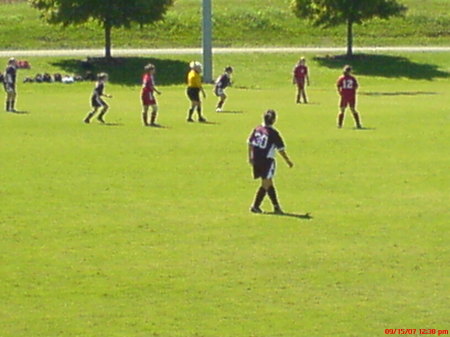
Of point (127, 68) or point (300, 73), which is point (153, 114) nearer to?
point (300, 73)

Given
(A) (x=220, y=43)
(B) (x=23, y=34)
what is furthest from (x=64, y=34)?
(A) (x=220, y=43)

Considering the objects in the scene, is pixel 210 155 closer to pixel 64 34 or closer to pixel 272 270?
pixel 272 270

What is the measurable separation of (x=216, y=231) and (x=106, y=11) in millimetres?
46051

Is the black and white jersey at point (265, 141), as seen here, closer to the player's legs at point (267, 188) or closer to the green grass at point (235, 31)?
the player's legs at point (267, 188)

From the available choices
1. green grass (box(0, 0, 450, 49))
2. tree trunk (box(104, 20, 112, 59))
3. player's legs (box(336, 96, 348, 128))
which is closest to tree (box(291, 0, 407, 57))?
green grass (box(0, 0, 450, 49))

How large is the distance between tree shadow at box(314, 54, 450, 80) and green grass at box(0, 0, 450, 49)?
23.1 ft

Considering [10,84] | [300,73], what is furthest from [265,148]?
[300,73]

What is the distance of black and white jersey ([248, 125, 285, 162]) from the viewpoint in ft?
72.7

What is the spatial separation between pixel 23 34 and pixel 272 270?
60.0m

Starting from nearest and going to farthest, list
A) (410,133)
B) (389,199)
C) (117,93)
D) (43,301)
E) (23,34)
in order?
(43,301) < (389,199) < (410,133) < (117,93) < (23,34)

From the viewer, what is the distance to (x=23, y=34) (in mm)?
76312

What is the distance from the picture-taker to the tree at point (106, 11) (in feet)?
Result: 217

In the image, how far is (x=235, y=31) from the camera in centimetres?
7869

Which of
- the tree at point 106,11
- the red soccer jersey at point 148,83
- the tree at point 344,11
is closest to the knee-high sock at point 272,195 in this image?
the red soccer jersey at point 148,83
